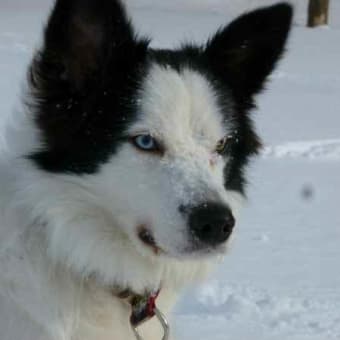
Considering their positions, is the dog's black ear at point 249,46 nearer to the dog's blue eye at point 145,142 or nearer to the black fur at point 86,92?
the black fur at point 86,92

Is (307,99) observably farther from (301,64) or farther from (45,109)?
(45,109)

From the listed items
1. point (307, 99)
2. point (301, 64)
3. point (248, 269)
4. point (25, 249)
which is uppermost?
point (25, 249)

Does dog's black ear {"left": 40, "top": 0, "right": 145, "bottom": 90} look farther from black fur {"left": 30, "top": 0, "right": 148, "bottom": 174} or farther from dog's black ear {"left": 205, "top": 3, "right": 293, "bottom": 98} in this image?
dog's black ear {"left": 205, "top": 3, "right": 293, "bottom": 98}

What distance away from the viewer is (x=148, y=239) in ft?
9.95

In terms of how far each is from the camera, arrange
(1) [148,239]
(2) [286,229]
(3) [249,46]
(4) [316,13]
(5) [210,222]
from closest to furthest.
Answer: (5) [210,222], (1) [148,239], (3) [249,46], (2) [286,229], (4) [316,13]

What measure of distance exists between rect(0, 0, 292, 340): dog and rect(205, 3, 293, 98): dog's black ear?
22 cm

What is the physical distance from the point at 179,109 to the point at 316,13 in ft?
52.7

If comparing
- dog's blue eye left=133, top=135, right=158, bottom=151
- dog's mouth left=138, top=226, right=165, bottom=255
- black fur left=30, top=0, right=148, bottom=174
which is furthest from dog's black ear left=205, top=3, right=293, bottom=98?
dog's mouth left=138, top=226, right=165, bottom=255

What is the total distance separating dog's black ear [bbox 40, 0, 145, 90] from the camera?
300cm

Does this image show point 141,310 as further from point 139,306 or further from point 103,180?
point 103,180

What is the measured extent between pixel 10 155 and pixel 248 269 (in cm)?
256

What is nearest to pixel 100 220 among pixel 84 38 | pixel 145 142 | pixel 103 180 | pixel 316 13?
pixel 103 180

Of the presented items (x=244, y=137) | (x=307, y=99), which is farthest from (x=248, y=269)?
(x=307, y=99)

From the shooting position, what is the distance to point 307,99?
10.8 m
